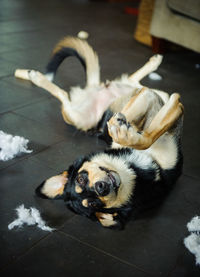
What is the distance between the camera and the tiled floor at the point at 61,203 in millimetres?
1818

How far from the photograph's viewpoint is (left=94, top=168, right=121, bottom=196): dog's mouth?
1914 mm

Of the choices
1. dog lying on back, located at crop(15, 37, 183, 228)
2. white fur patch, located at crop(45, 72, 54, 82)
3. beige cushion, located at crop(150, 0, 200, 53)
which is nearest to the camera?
dog lying on back, located at crop(15, 37, 183, 228)

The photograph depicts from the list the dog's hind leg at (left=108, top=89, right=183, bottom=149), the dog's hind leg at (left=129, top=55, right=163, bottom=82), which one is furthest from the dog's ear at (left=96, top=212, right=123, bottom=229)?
the dog's hind leg at (left=129, top=55, right=163, bottom=82)

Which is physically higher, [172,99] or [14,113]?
[172,99]

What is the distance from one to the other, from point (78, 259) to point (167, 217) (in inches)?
24.6

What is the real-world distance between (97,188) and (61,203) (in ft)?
1.28

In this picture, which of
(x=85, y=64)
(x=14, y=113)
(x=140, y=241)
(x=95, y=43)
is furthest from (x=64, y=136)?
(x=95, y=43)

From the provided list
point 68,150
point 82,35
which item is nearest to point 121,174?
point 68,150

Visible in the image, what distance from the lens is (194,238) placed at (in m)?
2.00

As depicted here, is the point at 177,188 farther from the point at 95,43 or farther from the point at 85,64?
the point at 95,43

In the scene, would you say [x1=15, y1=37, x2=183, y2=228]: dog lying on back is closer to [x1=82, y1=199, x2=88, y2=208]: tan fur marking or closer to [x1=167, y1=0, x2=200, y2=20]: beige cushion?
[x1=82, y1=199, x2=88, y2=208]: tan fur marking

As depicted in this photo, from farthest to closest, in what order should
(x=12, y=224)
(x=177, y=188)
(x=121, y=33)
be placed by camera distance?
(x=121, y=33) < (x=177, y=188) < (x=12, y=224)

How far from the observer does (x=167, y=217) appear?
7.23 ft

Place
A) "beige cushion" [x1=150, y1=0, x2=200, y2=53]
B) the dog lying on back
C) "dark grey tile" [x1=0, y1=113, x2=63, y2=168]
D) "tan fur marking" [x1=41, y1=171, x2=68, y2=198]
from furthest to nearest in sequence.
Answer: "beige cushion" [x1=150, y1=0, x2=200, y2=53]
"dark grey tile" [x1=0, y1=113, x2=63, y2=168]
"tan fur marking" [x1=41, y1=171, x2=68, y2=198]
the dog lying on back
